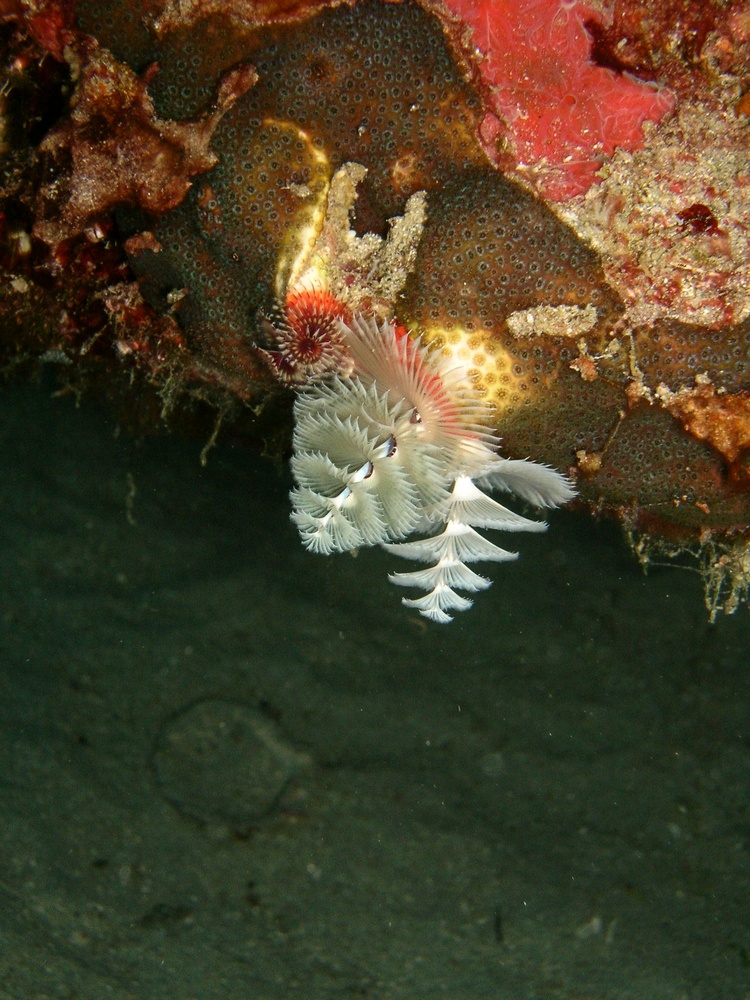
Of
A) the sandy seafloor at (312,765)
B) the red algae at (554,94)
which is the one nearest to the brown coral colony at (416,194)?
the red algae at (554,94)

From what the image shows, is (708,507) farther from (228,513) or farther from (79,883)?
(79,883)

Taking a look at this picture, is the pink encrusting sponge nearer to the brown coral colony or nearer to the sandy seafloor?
the brown coral colony

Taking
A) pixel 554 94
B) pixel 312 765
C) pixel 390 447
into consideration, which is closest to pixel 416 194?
pixel 554 94

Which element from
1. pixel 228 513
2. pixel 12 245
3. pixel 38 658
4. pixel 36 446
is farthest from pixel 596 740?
pixel 12 245

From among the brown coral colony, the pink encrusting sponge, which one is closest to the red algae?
the brown coral colony

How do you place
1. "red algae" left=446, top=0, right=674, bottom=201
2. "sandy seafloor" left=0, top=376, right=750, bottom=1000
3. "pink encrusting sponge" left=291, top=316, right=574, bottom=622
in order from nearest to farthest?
"red algae" left=446, top=0, right=674, bottom=201 → "pink encrusting sponge" left=291, top=316, right=574, bottom=622 → "sandy seafloor" left=0, top=376, right=750, bottom=1000

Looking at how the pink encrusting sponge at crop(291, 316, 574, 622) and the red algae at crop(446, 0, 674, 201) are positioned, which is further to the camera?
the pink encrusting sponge at crop(291, 316, 574, 622)

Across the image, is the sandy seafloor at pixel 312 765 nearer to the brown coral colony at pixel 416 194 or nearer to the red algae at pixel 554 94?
the brown coral colony at pixel 416 194
